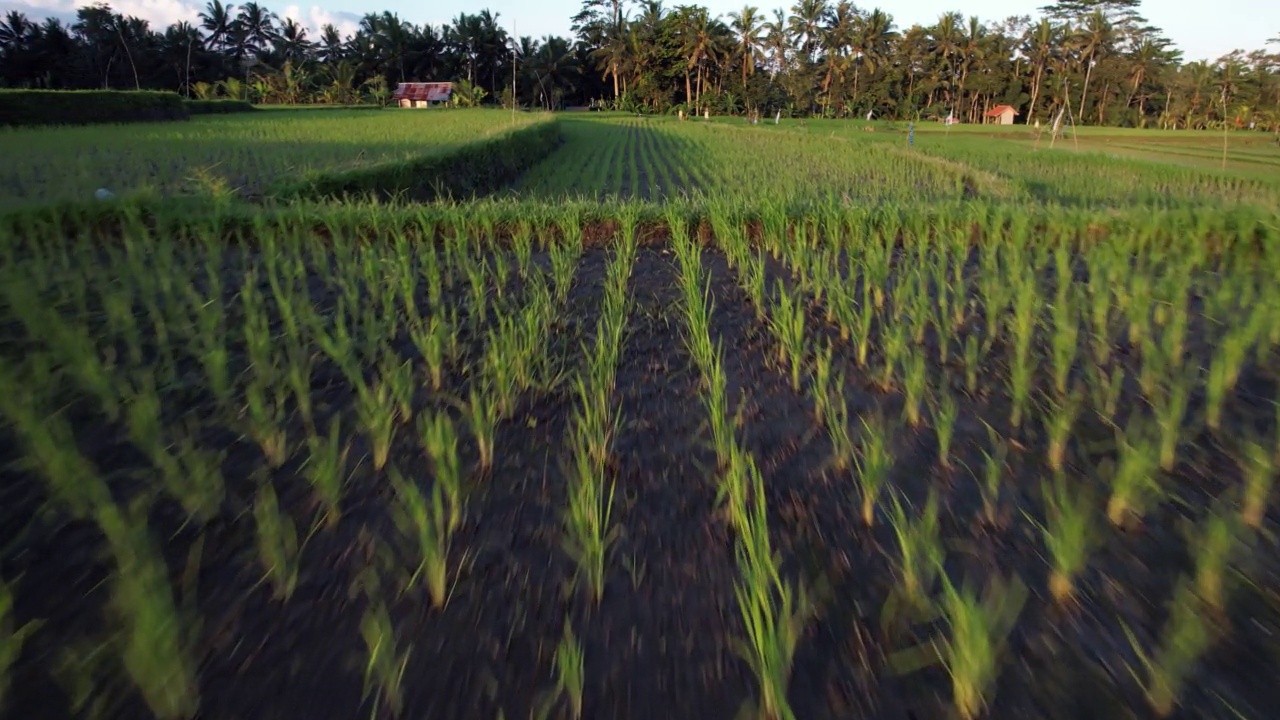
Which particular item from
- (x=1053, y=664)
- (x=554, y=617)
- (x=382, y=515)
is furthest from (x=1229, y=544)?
(x=382, y=515)

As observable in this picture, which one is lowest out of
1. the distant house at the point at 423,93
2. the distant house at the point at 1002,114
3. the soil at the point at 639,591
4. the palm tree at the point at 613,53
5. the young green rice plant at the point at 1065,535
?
the soil at the point at 639,591

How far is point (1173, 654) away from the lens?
3.71ft

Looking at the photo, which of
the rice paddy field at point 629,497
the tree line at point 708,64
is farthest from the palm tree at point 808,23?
the rice paddy field at point 629,497

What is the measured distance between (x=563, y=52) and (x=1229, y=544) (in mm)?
43957

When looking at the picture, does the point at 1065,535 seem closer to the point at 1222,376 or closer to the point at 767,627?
the point at 767,627

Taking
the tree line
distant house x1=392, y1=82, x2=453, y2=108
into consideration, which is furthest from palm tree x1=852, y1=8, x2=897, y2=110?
distant house x1=392, y1=82, x2=453, y2=108

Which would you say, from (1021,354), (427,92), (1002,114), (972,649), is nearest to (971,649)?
(972,649)

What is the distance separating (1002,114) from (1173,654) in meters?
46.0

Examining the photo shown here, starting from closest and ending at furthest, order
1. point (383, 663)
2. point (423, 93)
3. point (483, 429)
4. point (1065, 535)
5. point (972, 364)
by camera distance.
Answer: point (383, 663)
point (1065, 535)
point (483, 429)
point (972, 364)
point (423, 93)

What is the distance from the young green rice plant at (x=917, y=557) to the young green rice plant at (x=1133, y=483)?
40cm

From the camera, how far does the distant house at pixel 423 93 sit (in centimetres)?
3881

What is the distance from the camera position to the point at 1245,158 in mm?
14641

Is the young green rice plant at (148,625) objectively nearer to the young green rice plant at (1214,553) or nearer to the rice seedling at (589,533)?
the rice seedling at (589,533)

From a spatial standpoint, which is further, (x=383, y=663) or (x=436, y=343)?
(x=436, y=343)
